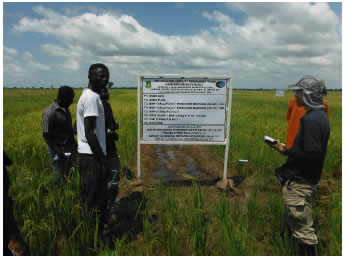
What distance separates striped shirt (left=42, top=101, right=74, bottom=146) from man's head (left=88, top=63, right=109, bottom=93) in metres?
1.13

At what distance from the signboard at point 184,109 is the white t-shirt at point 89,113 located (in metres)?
1.67

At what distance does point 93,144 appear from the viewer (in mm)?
2316

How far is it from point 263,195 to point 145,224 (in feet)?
6.99

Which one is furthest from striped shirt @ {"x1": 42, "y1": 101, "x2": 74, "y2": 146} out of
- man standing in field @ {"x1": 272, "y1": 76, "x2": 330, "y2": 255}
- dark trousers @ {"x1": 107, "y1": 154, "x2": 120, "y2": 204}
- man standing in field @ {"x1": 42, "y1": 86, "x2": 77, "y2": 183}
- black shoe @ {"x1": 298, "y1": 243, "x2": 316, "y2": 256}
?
black shoe @ {"x1": 298, "y1": 243, "x2": 316, "y2": 256}

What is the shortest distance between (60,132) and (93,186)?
1.31 m

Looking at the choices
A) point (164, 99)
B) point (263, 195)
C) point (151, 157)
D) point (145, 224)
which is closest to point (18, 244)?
point (145, 224)

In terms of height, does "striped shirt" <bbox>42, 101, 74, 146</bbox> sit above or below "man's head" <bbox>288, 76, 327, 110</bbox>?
below

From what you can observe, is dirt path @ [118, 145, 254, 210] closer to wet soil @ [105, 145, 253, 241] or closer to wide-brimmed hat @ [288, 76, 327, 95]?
wet soil @ [105, 145, 253, 241]

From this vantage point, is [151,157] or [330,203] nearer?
[330,203]

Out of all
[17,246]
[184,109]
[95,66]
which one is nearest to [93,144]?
[95,66]

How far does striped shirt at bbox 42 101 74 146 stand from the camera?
326 centimetres

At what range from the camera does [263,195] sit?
3.79m

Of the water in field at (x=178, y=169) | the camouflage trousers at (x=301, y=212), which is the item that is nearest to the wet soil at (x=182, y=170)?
the water in field at (x=178, y=169)

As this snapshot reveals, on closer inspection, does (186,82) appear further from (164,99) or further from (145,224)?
(145,224)
